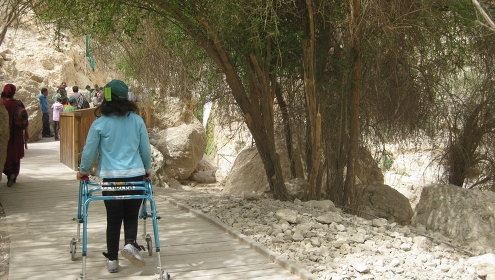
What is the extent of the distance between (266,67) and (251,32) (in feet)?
3.57

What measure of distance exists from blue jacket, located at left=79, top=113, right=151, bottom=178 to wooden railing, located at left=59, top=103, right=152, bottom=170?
23.6 feet

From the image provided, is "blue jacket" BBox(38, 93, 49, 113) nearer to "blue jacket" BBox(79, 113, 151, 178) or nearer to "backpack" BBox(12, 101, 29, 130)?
"backpack" BBox(12, 101, 29, 130)

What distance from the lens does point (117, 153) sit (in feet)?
18.7

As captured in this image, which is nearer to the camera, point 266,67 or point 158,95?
point 266,67

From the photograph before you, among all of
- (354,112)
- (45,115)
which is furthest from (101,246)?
(45,115)

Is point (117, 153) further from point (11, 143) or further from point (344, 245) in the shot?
point (11, 143)

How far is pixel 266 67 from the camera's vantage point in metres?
10.2

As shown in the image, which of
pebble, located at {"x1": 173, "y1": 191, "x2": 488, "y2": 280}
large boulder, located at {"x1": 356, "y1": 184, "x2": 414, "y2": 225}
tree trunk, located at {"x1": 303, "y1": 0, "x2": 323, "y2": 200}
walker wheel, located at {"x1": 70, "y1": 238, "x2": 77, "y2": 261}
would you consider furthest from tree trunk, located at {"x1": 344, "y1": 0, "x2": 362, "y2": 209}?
walker wheel, located at {"x1": 70, "y1": 238, "x2": 77, "y2": 261}

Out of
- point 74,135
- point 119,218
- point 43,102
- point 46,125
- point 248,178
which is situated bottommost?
point 119,218

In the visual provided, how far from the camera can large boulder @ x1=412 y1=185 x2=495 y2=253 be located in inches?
386

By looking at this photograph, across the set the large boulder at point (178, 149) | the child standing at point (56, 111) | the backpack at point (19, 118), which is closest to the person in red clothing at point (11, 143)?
the backpack at point (19, 118)

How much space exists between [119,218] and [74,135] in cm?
802

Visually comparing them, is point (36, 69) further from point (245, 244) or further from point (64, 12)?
point (245, 244)

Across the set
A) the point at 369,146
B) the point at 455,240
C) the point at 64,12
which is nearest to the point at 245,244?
the point at 455,240
